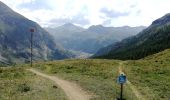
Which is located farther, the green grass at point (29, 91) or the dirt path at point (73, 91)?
the dirt path at point (73, 91)

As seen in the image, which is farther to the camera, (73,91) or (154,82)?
(154,82)

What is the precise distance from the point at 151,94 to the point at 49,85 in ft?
46.0

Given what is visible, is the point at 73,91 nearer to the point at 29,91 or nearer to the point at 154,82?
the point at 29,91

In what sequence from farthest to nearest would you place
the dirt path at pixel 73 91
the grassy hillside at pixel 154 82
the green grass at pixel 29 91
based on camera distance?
1. the grassy hillside at pixel 154 82
2. the dirt path at pixel 73 91
3. the green grass at pixel 29 91

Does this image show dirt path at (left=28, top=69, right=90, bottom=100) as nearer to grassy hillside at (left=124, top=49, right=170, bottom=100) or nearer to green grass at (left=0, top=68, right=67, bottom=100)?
green grass at (left=0, top=68, right=67, bottom=100)

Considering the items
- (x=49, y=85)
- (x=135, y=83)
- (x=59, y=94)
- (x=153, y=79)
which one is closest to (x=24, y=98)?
(x=59, y=94)

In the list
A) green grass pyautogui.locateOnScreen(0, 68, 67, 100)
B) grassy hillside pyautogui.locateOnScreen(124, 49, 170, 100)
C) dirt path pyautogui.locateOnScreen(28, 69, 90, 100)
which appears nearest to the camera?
green grass pyautogui.locateOnScreen(0, 68, 67, 100)

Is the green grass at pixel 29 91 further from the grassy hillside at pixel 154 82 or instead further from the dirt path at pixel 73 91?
the grassy hillside at pixel 154 82

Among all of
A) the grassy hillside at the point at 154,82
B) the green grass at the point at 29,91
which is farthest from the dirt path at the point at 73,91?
the grassy hillside at the point at 154,82

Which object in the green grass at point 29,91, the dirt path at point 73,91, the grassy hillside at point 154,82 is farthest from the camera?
the grassy hillside at point 154,82

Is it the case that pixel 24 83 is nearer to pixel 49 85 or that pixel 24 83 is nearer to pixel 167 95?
pixel 49 85

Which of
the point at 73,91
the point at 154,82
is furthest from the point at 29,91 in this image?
the point at 154,82

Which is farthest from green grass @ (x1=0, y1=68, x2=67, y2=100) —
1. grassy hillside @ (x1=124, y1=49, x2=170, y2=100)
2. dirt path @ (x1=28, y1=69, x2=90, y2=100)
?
grassy hillside @ (x1=124, y1=49, x2=170, y2=100)

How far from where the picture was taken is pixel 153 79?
60.2m
